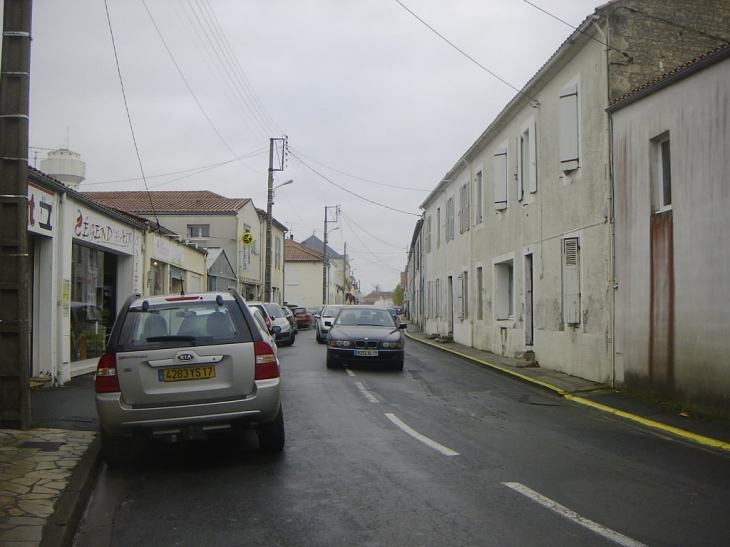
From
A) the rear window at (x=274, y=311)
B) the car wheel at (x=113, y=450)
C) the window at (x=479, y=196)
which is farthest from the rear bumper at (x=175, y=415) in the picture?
the rear window at (x=274, y=311)

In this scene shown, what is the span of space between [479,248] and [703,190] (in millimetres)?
13555

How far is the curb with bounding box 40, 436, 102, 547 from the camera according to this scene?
182 inches

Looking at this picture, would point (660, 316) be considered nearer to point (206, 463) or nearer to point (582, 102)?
point (582, 102)

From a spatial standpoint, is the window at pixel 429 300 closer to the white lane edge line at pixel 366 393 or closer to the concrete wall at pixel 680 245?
the white lane edge line at pixel 366 393

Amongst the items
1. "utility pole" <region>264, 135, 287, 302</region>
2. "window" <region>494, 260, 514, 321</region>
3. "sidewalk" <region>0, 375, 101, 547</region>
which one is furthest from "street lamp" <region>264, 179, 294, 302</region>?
"sidewalk" <region>0, 375, 101, 547</region>

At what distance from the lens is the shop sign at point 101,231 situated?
537 inches

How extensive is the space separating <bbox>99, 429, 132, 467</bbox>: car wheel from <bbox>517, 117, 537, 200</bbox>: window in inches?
505

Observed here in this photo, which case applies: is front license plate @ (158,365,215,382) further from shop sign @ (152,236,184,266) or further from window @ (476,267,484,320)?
window @ (476,267,484,320)

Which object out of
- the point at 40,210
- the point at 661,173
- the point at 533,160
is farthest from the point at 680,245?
the point at 40,210

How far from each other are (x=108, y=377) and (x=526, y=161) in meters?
14.2

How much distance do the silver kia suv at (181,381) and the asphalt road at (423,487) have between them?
46cm

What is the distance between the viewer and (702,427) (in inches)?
357

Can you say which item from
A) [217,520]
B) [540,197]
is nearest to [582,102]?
[540,197]

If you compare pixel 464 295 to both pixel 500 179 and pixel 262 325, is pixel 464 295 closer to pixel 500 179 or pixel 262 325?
pixel 500 179
